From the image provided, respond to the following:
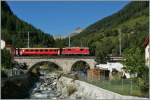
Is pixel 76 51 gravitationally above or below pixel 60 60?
above

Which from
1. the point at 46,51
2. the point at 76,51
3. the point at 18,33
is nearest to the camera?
the point at 76,51

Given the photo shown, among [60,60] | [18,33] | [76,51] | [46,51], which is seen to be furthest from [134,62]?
[18,33]

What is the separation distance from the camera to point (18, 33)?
468 ft

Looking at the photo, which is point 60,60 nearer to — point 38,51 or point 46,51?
point 46,51

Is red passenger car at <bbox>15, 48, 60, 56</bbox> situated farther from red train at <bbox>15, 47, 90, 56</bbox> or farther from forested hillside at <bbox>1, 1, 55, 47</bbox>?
forested hillside at <bbox>1, 1, 55, 47</bbox>

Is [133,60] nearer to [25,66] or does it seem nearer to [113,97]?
[113,97]

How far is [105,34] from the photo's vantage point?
168750 millimetres

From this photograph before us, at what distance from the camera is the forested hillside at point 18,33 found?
135000mm

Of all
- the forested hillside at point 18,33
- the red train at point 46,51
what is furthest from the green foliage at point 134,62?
the forested hillside at point 18,33

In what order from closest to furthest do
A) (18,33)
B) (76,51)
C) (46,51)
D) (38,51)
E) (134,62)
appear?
1. (134,62)
2. (76,51)
3. (46,51)
4. (38,51)
5. (18,33)

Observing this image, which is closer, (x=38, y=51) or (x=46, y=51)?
(x=46, y=51)

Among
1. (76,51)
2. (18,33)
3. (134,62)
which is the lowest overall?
(134,62)

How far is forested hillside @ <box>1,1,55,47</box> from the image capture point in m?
135

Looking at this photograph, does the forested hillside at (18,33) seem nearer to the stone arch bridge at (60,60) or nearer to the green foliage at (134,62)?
the stone arch bridge at (60,60)
